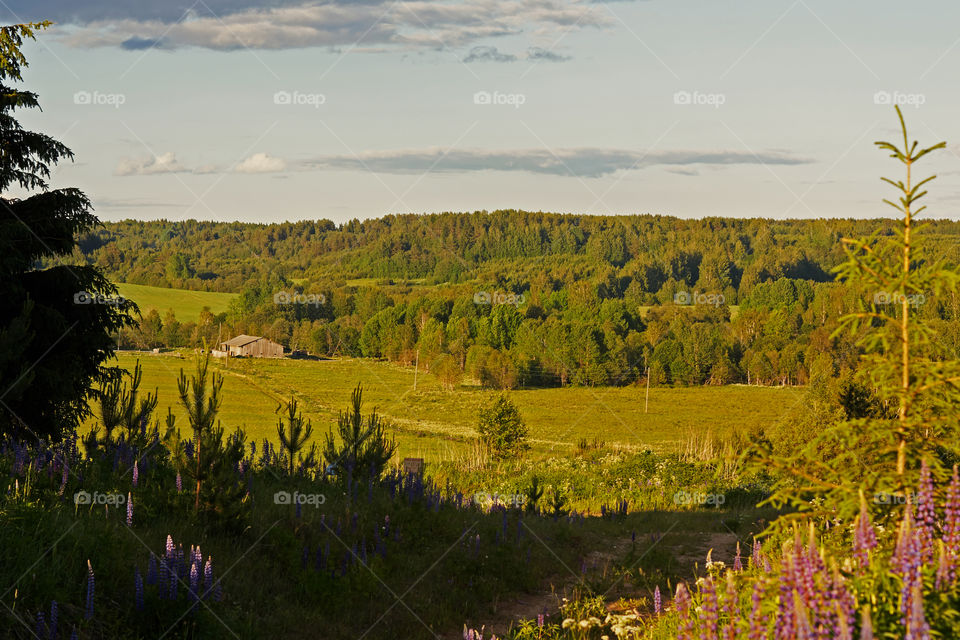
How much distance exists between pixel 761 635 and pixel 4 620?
5062 millimetres

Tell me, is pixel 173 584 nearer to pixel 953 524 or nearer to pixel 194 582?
pixel 194 582

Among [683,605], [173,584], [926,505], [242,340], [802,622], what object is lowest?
[173,584]

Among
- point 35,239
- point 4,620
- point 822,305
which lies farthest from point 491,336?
point 4,620

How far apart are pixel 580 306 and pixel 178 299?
80677 millimetres

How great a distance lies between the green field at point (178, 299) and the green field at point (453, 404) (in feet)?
108

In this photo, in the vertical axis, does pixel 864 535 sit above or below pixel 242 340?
below

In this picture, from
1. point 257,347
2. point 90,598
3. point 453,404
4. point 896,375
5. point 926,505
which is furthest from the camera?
point 257,347

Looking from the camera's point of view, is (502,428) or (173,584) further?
(502,428)

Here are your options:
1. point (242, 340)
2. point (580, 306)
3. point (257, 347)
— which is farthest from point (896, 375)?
point (580, 306)

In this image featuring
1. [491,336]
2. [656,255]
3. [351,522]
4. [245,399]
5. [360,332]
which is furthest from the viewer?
[656,255]

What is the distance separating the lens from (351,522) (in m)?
9.66

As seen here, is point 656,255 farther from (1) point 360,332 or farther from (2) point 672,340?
(1) point 360,332

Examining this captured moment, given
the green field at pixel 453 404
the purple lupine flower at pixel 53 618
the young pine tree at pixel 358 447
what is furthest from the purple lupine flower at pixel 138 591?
the green field at pixel 453 404

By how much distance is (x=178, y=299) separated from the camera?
153 metres
